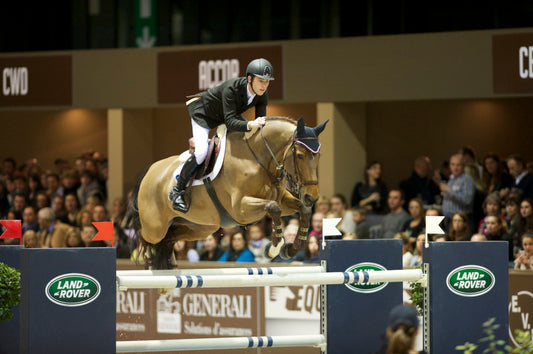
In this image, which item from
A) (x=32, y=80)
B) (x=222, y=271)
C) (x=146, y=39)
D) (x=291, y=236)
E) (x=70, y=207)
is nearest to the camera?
(x=222, y=271)

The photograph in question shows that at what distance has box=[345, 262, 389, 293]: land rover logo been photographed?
6438 millimetres

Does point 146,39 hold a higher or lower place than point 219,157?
higher

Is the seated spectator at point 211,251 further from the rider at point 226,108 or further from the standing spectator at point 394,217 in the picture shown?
the rider at point 226,108

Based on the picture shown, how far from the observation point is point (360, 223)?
10.2 meters

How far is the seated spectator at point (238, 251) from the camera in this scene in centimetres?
999

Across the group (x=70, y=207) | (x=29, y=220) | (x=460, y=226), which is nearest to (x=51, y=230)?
(x=29, y=220)

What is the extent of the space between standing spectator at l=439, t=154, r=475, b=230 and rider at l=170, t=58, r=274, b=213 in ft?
13.0

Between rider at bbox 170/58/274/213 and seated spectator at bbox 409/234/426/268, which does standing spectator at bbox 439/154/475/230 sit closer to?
seated spectator at bbox 409/234/426/268

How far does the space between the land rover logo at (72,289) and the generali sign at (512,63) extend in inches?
250

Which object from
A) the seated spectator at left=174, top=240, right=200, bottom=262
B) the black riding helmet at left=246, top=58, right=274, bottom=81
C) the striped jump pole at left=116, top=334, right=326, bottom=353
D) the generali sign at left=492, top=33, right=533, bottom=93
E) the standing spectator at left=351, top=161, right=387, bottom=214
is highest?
the generali sign at left=492, top=33, right=533, bottom=93

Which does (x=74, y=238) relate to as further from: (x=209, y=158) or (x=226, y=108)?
(x=226, y=108)

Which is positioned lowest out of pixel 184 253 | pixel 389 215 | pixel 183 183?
pixel 184 253

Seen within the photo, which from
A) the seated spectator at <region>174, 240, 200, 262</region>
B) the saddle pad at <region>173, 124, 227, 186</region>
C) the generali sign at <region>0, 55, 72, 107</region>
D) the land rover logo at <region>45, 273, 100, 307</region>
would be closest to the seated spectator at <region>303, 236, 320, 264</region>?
the seated spectator at <region>174, 240, 200, 262</region>

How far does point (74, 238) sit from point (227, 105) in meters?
4.91
